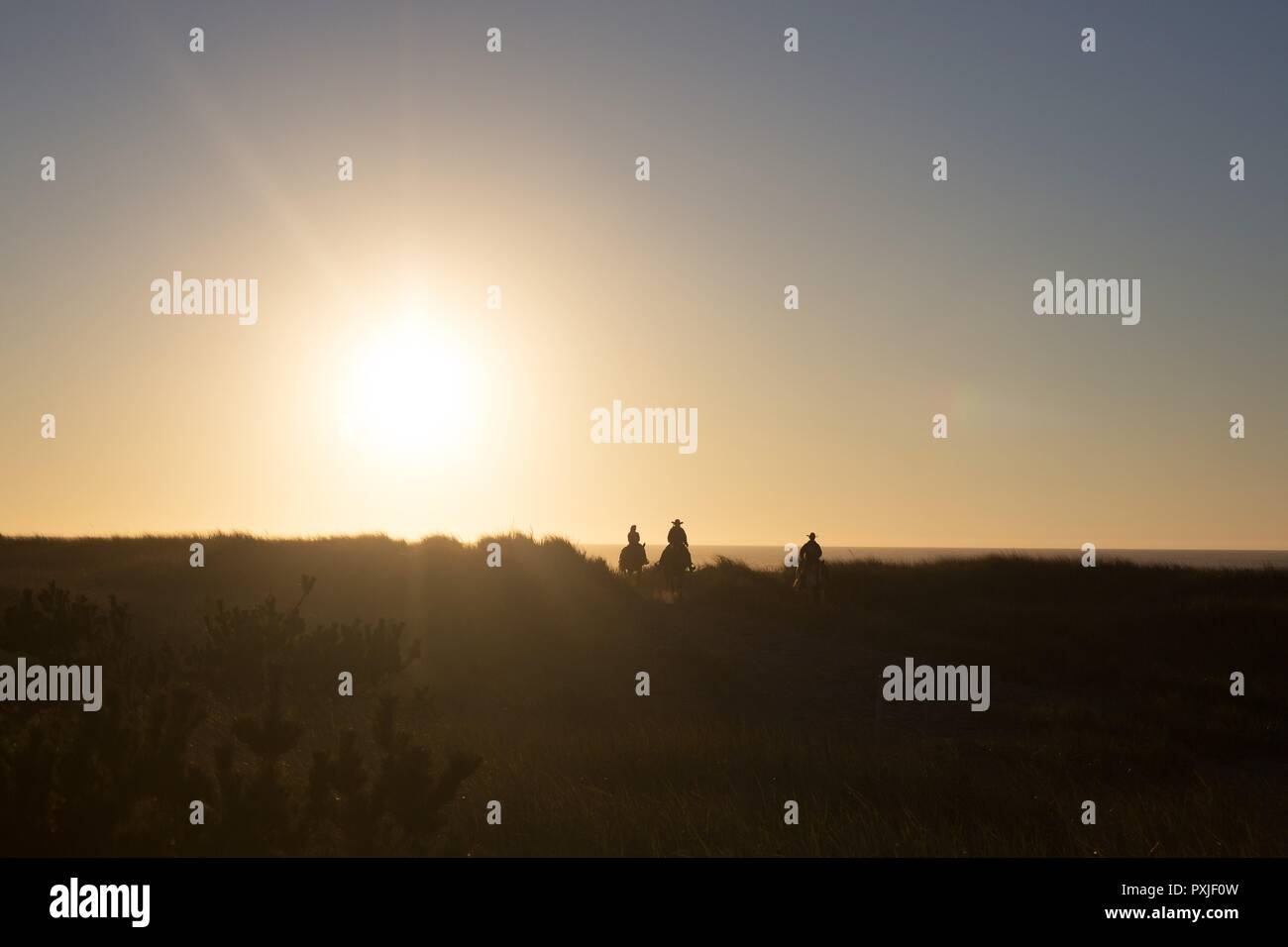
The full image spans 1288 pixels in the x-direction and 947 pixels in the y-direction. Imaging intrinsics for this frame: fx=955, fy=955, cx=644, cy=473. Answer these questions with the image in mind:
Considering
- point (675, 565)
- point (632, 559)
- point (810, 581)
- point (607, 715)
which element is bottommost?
point (607, 715)

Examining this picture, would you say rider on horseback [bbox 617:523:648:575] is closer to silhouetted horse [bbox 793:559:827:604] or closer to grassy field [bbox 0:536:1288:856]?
grassy field [bbox 0:536:1288:856]

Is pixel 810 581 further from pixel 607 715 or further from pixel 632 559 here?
pixel 607 715

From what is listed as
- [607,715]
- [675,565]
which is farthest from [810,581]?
[607,715]

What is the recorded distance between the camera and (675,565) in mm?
30547

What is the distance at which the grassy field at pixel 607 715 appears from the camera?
5.91 m

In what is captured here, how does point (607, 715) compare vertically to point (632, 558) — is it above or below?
below

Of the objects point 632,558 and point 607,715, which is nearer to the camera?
point 607,715

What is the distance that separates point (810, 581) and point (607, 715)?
15104mm

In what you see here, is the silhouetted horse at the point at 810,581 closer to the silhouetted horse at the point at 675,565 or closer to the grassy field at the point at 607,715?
the grassy field at the point at 607,715

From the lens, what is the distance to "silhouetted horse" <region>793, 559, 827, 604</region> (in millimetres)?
29188

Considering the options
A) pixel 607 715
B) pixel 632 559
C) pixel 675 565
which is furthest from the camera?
pixel 632 559

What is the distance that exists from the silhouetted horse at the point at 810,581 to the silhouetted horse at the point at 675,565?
11.7 ft

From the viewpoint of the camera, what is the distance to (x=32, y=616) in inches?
422

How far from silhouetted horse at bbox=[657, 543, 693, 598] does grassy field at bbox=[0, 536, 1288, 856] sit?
3.04 feet
